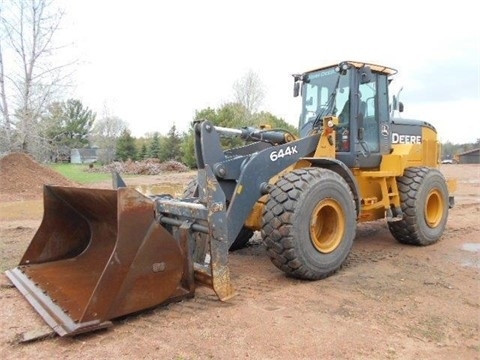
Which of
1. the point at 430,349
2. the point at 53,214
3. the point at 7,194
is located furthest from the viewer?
the point at 7,194

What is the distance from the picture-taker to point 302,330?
3.28m

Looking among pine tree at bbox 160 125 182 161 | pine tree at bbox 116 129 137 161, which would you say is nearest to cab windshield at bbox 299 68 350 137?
pine tree at bbox 160 125 182 161

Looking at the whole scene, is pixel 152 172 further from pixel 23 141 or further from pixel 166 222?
pixel 166 222

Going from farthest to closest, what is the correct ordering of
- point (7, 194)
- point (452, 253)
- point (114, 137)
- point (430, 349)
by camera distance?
point (114, 137) → point (7, 194) → point (452, 253) → point (430, 349)

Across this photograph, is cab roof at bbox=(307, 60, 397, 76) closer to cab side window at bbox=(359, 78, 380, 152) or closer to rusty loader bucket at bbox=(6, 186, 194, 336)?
cab side window at bbox=(359, 78, 380, 152)

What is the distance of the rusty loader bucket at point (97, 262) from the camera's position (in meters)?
3.25

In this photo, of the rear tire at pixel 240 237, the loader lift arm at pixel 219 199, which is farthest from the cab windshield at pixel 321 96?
the rear tire at pixel 240 237

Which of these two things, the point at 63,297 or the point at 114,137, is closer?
the point at 63,297

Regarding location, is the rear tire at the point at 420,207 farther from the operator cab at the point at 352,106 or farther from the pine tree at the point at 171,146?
the pine tree at the point at 171,146

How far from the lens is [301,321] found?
11.3 ft

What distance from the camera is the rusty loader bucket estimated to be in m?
3.25

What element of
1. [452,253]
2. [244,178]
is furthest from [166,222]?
[452,253]

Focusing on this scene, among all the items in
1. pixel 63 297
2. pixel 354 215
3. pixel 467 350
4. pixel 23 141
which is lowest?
pixel 467 350

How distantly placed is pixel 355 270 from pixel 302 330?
1.83m
